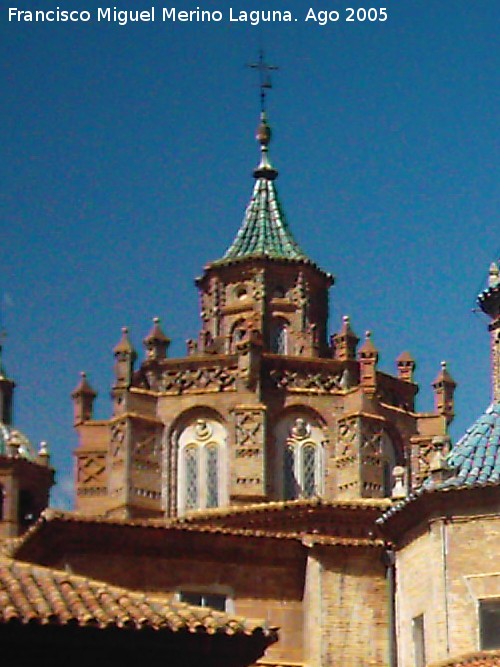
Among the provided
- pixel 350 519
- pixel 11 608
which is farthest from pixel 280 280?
pixel 11 608

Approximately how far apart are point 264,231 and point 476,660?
30274 mm

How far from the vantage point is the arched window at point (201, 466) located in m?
58.7

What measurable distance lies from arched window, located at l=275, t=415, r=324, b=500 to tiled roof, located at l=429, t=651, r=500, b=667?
22.3 meters

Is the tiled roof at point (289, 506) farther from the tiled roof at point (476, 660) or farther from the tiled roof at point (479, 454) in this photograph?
the tiled roof at point (476, 660)

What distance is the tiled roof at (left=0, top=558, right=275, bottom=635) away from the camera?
75.1 feet

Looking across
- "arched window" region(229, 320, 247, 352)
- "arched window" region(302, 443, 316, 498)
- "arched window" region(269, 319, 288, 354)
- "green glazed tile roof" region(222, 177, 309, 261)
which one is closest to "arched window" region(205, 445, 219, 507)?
"arched window" region(302, 443, 316, 498)

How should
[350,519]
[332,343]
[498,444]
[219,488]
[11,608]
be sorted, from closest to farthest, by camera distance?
[11,608] < [498,444] < [350,519] < [219,488] < [332,343]

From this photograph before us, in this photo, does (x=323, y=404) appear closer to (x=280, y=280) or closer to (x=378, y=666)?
(x=280, y=280)

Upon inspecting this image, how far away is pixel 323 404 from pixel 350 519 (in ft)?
24.5

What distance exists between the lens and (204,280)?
64312 mm

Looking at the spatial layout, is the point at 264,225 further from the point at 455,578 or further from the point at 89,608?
the point at 89,608

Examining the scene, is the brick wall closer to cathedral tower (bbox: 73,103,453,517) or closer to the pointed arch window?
cathedral tower (bbox: 73,103,453,517)

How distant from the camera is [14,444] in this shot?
190ft

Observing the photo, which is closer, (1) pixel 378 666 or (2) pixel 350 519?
(1) pixel 378 666
